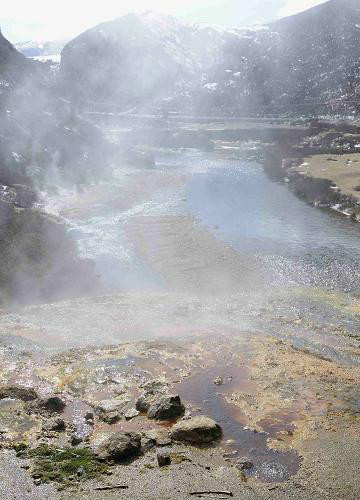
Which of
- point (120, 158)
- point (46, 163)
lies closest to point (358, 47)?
point (120, 158)

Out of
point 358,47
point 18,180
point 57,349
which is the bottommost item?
point 57,349

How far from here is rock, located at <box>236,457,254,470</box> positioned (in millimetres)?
14328

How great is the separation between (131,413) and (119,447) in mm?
3047

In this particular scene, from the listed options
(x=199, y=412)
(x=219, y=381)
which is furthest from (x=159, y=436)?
(x=219, y=381)

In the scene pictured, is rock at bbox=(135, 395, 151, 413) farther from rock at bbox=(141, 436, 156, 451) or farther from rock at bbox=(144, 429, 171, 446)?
rock at bbox=(141, 436, 156, 451)

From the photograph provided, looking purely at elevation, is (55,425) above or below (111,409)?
above

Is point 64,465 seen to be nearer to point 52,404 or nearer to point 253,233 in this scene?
point 52,404

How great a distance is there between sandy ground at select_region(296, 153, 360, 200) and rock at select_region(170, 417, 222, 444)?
42.3 m

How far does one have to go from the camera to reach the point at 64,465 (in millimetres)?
13500

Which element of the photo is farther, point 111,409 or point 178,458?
point 111,409

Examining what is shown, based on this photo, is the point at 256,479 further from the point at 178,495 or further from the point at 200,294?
the point at 200,294

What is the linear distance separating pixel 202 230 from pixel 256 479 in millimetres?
32647

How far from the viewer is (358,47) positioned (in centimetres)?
19262

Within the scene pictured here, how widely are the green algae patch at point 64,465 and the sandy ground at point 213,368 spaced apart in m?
0.34
